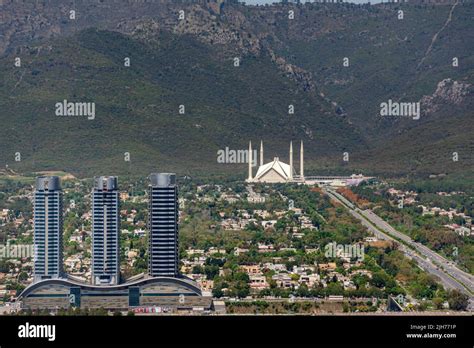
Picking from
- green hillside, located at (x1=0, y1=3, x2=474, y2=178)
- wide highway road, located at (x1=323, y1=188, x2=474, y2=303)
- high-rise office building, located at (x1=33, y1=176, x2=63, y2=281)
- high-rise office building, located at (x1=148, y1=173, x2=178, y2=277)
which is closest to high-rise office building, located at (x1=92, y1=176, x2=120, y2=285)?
high-rise office building, located at (x1=148, y1=173, x2=178, y2=277)

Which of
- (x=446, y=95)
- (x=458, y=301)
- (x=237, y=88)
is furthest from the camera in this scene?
(x=446, y=95)

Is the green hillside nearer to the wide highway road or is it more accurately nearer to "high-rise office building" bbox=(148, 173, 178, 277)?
the wide highway road

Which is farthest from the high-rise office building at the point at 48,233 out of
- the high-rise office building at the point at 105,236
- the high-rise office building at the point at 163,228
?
the high-rise office building at the point at 163,228

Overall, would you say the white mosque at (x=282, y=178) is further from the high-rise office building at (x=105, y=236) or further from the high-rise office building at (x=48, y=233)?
the high-rise office building at (x=105, y=236)

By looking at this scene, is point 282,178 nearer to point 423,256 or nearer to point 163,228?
point 423,256

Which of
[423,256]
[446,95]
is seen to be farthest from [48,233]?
[446,95]
